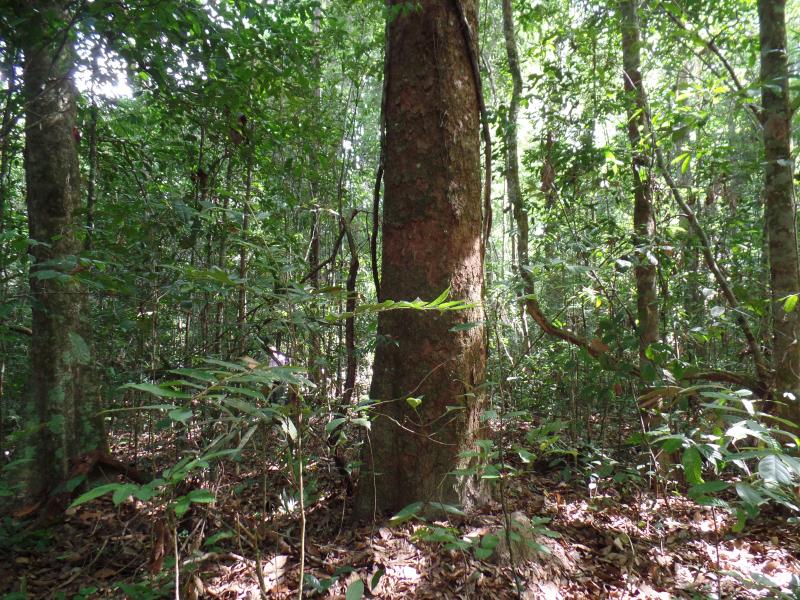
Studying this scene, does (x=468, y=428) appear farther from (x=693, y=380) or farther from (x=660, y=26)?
(x=660, y=26)

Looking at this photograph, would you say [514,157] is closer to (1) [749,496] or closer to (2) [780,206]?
(2) [780,206]

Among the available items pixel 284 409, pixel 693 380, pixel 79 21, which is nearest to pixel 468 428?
pixel 284 409

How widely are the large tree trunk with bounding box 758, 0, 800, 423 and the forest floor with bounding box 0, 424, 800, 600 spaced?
104 centimetres

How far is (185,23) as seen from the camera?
326cm

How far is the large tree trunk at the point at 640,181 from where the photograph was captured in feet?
13.2

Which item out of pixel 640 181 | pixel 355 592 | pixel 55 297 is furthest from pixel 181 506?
pixel 640 181

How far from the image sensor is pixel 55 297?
356 cm

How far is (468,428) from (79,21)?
3.23 metres

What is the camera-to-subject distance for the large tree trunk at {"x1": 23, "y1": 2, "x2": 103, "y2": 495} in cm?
347

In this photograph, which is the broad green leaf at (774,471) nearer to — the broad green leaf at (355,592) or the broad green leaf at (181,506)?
the broad green leaf at (355,592)

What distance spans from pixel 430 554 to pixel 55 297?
3397mm

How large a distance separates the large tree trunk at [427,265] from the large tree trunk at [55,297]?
8.29 feet

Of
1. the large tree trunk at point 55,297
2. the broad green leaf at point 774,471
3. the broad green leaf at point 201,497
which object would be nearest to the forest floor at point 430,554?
the broad green leaf at point 201,497

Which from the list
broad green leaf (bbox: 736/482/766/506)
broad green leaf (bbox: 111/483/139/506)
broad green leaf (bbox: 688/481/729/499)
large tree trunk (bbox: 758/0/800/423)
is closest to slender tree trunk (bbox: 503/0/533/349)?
large tree trunk (bbox: 758/0/800/423)
